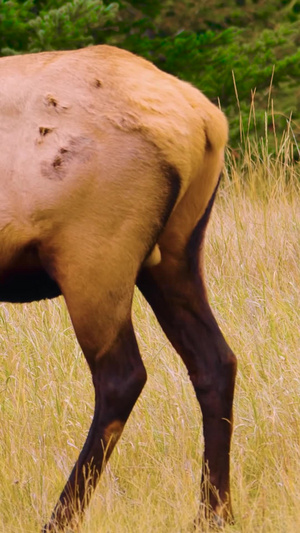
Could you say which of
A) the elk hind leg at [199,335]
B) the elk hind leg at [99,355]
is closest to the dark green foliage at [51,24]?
the elk hind leg at [199,335]

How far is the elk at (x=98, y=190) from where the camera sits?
9.80 ft

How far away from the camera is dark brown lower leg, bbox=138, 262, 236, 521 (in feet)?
10.8

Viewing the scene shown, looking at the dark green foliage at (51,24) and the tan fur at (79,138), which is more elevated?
the tan fur at (79,138)

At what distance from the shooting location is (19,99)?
307 centimetres

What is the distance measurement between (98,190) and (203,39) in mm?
7677

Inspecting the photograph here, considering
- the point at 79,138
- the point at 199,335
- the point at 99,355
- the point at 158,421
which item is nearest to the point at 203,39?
the point at 158,421

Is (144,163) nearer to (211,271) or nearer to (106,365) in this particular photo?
(106,365)

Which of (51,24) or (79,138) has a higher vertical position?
(79,138)

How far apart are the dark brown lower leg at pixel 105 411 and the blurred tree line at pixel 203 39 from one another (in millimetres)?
5655

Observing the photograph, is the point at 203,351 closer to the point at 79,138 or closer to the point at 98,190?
the point at 98,190

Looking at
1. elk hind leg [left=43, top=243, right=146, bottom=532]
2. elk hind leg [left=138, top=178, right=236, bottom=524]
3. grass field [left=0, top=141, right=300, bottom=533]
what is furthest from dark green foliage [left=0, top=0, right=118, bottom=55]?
elk hind leg [left=43, top=243, right=146, bottom=532]

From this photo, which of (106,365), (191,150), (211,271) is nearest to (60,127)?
(191,150)

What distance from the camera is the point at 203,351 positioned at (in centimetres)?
339

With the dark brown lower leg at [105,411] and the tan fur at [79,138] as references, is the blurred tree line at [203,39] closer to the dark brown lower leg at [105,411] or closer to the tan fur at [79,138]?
the tan fur at [79,138]
